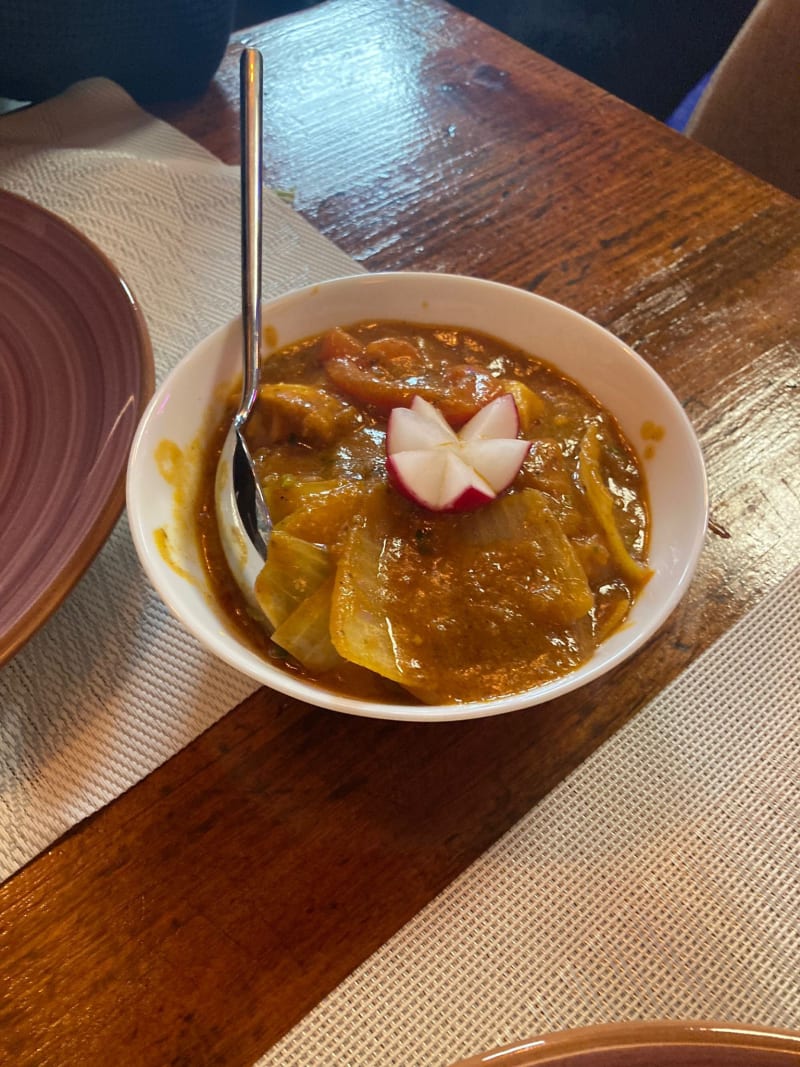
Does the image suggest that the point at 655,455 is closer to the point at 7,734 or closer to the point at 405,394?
the point at 405,394

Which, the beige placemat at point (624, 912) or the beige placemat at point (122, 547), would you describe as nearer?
the beige placemat at point (624, 912)

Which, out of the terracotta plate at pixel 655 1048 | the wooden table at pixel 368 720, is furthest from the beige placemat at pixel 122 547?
the terracotta plate at pixel 655 1048

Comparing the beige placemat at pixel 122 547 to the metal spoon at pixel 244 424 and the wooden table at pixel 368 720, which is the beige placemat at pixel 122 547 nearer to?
the wooden table at pixel 368 720

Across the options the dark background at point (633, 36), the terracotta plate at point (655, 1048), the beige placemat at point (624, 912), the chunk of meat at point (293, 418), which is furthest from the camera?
the dark background at point (633, 36)

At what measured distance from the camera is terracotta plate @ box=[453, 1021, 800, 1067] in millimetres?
646

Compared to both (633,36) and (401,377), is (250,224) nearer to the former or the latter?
(401,377)

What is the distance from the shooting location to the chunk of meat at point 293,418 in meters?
1.19

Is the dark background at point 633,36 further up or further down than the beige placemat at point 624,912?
further up

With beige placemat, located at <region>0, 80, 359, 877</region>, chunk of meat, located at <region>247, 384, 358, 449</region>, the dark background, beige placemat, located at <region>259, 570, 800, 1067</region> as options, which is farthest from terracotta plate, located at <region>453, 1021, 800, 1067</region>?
the dark background

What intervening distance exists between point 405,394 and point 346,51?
Result: 146 cm

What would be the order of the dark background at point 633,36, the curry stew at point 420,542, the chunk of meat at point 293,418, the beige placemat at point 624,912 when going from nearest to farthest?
1. the beige placemat at point 624,912
2. the curry stew at point 420,542
3. the chunk of meat at point 293,418
4. the dark background at point 633,36

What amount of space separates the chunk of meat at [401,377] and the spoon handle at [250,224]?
141mm

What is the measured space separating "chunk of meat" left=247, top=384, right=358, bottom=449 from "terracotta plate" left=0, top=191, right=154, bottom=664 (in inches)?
6.6

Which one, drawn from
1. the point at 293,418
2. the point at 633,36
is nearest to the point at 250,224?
the point at 293,418
